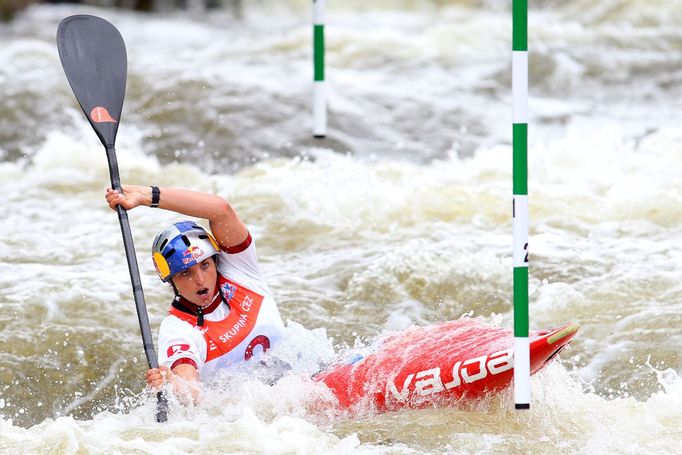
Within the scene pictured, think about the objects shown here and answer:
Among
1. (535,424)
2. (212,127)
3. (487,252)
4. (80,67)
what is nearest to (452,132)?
(212,127)

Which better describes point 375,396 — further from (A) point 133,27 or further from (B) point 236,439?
(A) point 133,27

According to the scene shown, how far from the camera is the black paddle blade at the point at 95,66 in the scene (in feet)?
14.8

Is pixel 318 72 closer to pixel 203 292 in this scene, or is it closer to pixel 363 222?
pixel 363 222

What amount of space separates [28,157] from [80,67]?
3.71 metres

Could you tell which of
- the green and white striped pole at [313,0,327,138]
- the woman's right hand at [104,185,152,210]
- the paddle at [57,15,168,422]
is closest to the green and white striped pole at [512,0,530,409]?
the woman's right hand at [104,185,152,210]

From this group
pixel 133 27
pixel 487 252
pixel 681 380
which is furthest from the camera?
pixel 133 27

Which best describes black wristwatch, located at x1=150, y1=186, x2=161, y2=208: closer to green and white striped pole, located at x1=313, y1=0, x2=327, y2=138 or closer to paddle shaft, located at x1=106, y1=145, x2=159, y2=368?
paddle shaft, located at x1=106, y1=145, x2=159, y2=368

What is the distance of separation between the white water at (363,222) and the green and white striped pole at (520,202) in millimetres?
291

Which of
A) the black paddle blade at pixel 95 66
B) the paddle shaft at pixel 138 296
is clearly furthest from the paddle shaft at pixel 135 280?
the black paddle blade at pixel 95 66

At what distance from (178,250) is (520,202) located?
50.1 inches

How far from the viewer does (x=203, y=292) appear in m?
4.11

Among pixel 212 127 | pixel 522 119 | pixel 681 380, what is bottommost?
pixel 681 380

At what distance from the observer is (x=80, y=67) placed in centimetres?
457

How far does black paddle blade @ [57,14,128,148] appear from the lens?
4520mm
